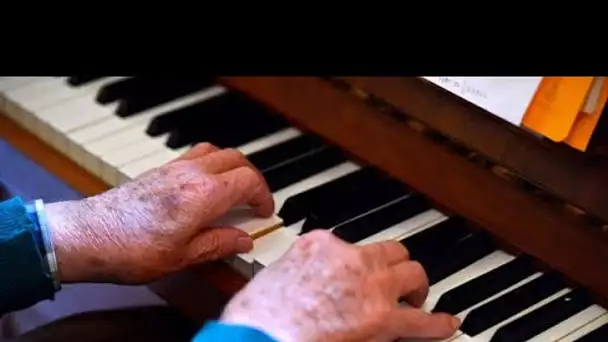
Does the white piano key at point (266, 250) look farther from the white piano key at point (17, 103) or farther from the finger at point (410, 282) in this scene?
the white piano key at point (17, 103)

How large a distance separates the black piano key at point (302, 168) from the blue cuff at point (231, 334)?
363 mm

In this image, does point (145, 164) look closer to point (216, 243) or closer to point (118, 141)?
point (118, 141)

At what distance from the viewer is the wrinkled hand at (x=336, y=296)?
3.56 feet

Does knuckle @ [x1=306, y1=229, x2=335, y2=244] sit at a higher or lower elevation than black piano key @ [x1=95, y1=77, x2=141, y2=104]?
higher

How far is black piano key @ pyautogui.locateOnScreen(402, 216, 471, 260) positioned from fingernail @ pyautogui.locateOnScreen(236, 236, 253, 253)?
18 cm

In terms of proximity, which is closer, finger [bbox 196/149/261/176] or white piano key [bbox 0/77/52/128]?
finger [bbox 196/149/261/176]

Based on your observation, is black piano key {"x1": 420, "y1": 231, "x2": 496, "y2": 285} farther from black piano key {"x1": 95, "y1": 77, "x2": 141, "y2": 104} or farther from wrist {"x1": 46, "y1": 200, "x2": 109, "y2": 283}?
black piano key {"x1": 95, "y1": 77, "x2": 141, "y2": 104}

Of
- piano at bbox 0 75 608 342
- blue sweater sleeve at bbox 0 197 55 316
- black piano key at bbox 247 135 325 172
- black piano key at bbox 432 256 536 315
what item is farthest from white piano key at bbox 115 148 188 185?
black piano key at bbox 432 256 536 315

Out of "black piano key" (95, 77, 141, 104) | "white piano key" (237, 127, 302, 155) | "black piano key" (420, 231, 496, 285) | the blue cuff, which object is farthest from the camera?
"black piano key" (95, 77, 141, 104)

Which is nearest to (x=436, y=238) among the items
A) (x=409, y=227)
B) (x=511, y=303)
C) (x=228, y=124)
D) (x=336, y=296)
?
(x=409, y=227)

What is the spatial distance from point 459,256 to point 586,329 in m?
0.17

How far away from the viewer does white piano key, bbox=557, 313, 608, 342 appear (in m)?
1.18

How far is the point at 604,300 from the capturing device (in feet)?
4.03

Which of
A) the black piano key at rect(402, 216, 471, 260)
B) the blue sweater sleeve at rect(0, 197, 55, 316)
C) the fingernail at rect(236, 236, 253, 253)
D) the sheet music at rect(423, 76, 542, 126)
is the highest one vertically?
the sheet music at rect(423, 76, 542, 126)
